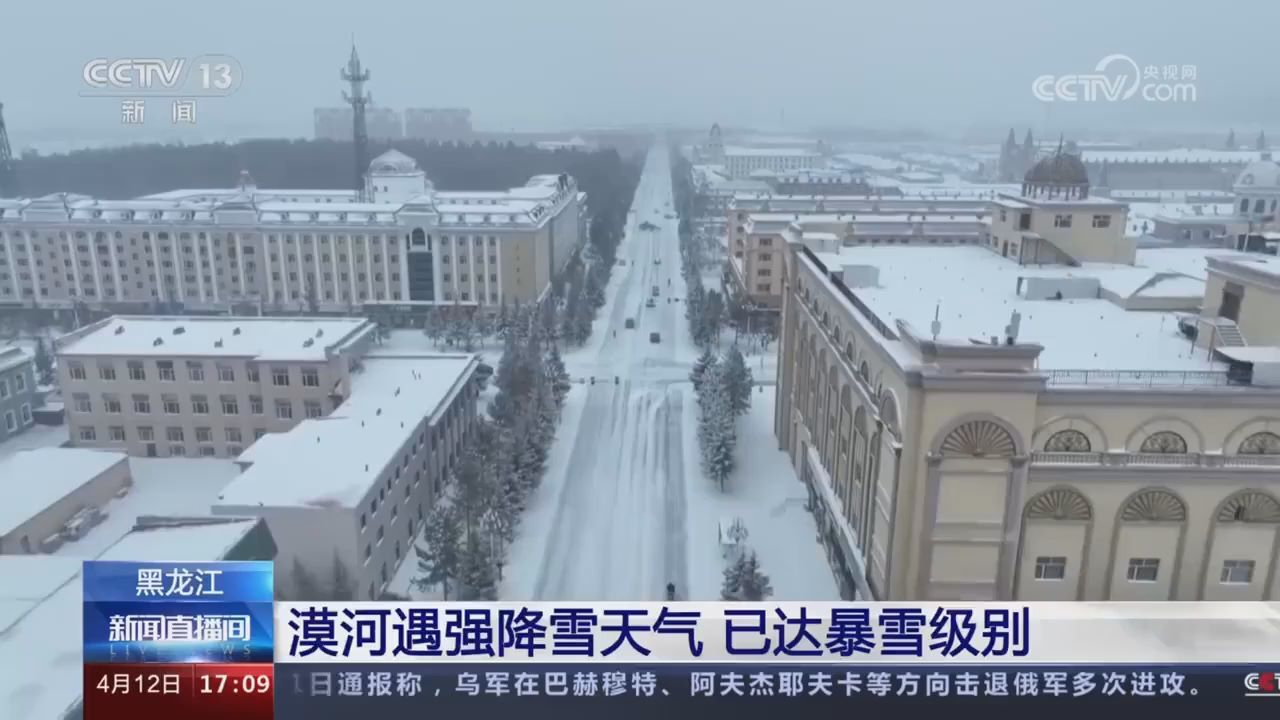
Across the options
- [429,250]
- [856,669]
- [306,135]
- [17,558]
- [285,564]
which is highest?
[306,135]

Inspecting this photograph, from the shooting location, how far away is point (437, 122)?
6.27 meters

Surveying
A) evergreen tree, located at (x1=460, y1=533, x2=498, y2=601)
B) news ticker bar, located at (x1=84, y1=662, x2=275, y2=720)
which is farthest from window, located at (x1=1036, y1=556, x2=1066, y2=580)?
news ticker bar, located at (x1=84, y1=662, x2=275, y2=720)

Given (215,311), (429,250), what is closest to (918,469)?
(215,311)

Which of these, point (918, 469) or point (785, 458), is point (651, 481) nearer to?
point (785, 458)

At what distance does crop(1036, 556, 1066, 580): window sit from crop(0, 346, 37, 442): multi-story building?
5.63 m

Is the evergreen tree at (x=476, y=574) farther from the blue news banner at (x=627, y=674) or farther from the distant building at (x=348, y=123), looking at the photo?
the distant building at (x=348, y=123)

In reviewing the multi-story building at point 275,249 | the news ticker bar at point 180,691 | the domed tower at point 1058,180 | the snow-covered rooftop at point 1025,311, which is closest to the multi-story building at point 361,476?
the news ticker bar at point 180,691

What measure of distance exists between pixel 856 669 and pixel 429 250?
6731 mm

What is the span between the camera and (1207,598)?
11.3 feet

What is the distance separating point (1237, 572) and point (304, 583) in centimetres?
431

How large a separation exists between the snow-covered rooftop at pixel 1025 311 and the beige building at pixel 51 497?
166 inches

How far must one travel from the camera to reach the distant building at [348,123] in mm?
4367
